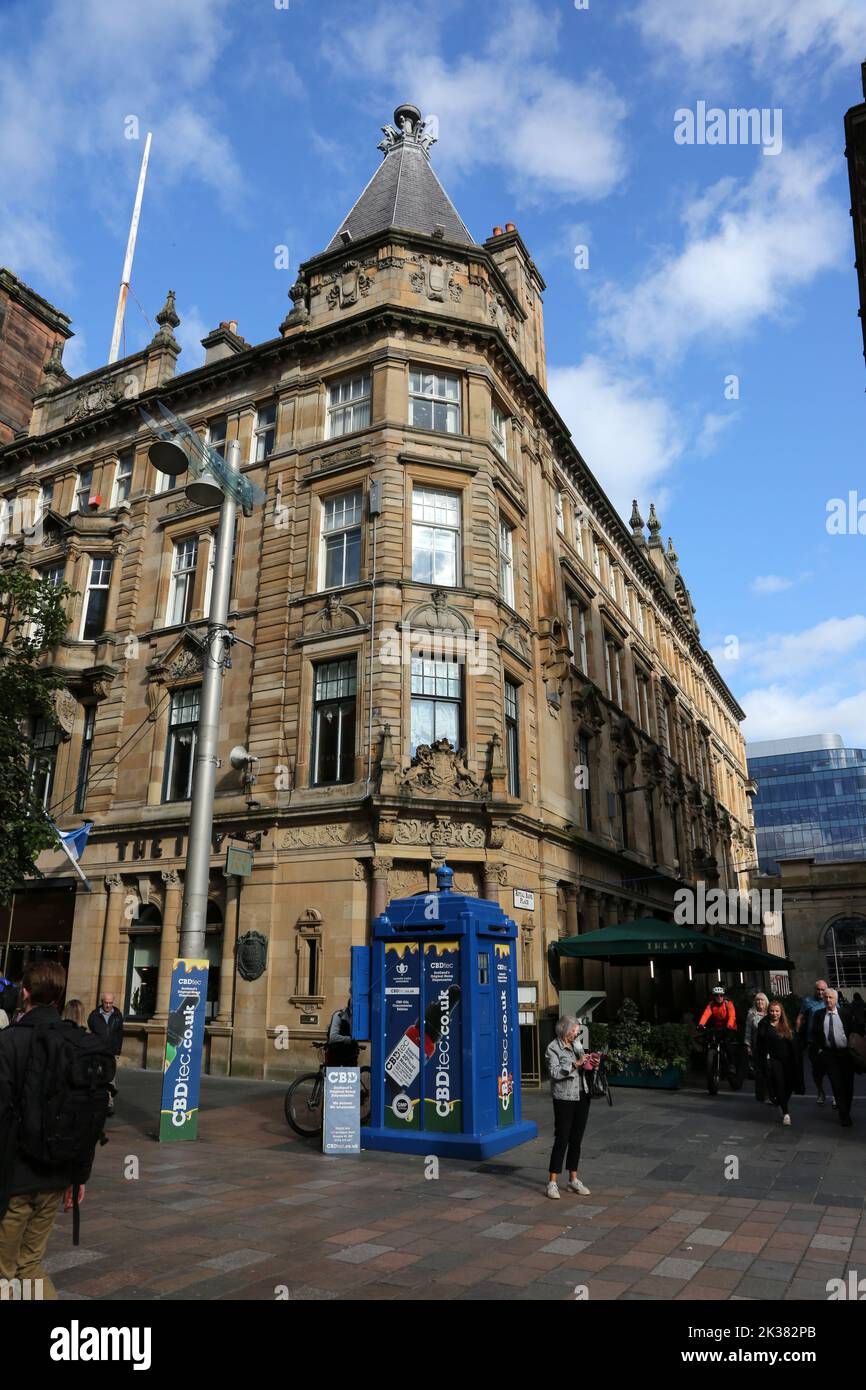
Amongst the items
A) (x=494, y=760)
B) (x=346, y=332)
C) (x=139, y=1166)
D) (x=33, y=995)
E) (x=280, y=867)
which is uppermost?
(x=346, y=332)

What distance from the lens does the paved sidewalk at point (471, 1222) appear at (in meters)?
6.00

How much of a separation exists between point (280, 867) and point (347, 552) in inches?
307

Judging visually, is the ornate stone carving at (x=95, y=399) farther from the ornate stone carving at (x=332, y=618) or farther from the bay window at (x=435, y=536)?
the bay window at (x=435, y=536)

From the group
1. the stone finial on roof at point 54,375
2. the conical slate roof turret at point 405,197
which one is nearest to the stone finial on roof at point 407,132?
the conical slate roof turret at point 405,197

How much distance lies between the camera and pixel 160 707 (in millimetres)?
23781

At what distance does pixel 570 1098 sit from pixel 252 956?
11.8 m

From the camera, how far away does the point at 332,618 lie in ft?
69.1

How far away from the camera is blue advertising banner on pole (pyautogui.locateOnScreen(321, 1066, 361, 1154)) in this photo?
10906mm

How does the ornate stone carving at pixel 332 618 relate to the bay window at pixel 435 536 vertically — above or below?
below

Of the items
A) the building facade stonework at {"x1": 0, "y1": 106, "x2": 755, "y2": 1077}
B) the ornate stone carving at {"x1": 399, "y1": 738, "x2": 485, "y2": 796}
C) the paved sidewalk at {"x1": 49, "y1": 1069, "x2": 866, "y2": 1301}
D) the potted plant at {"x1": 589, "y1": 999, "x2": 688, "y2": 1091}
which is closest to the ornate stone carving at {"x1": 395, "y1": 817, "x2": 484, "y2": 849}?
the building facade stonework at {"x1": 0, "y1": 106, "x2": 755, "y2": 1077}

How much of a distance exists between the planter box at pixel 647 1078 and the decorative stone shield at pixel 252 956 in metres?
7.71

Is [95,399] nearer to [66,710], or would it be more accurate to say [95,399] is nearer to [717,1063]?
[66,710]
